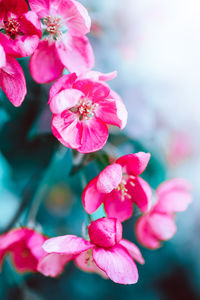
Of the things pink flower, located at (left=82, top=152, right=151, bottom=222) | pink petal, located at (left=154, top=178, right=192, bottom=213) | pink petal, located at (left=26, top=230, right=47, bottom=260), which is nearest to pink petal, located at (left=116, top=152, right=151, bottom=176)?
pink flower, located at (left=82, top=152, right=151, bottom=222)

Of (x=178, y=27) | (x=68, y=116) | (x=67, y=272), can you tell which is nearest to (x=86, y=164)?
→ (x=68, y=116)

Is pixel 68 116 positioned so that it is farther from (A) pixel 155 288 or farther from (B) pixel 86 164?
(A) pixel 155 288

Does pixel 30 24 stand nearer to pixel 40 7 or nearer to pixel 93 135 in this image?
pixel 40 7

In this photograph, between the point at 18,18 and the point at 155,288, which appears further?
the point at 155,288

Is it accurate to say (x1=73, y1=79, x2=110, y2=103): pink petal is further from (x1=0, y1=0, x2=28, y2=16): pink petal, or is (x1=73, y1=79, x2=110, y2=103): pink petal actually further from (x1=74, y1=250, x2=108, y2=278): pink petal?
(x1=74, y1=250, x2=108, y2=278): pink petal

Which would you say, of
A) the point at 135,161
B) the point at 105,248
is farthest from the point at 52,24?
the point at 105,248
